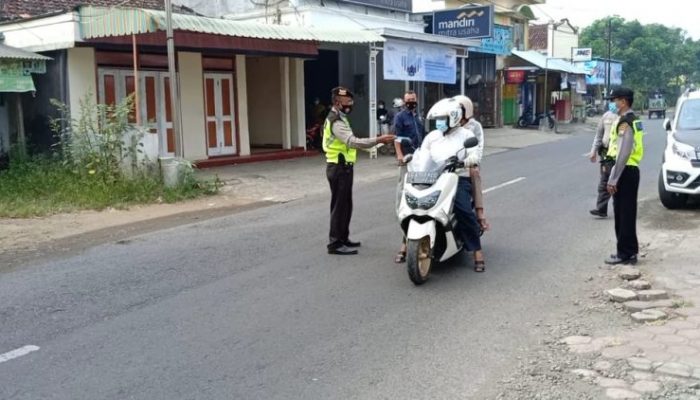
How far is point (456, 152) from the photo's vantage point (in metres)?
6.52

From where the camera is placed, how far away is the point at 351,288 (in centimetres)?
621

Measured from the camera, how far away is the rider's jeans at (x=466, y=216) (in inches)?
260

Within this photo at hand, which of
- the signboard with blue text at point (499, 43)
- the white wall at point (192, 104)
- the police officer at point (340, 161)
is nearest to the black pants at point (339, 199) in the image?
the police officer at point (340, 161)

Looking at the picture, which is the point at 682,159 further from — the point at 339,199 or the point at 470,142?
the point at 339,199

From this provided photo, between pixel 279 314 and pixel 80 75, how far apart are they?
10880 mm

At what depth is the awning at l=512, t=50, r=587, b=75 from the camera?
35.0 m

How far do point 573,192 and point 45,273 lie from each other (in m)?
8.95

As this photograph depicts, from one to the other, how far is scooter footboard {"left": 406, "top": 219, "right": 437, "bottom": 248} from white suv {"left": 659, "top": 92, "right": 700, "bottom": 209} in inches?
205

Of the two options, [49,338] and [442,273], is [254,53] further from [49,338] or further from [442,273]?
[49,338]

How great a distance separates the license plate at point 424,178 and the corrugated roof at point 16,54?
9.47m

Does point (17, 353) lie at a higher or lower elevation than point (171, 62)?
lower

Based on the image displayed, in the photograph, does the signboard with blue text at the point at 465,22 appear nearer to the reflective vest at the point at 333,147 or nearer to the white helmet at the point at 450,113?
the reflective vest at the point at 333,147

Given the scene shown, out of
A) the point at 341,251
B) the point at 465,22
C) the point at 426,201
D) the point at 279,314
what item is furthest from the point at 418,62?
the point at 279,314

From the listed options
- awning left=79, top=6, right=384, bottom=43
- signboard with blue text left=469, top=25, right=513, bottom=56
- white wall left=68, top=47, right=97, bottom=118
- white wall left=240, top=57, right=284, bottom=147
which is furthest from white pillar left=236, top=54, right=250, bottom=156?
signboard with blue text left=469, top=25, right=513, bottom=56
